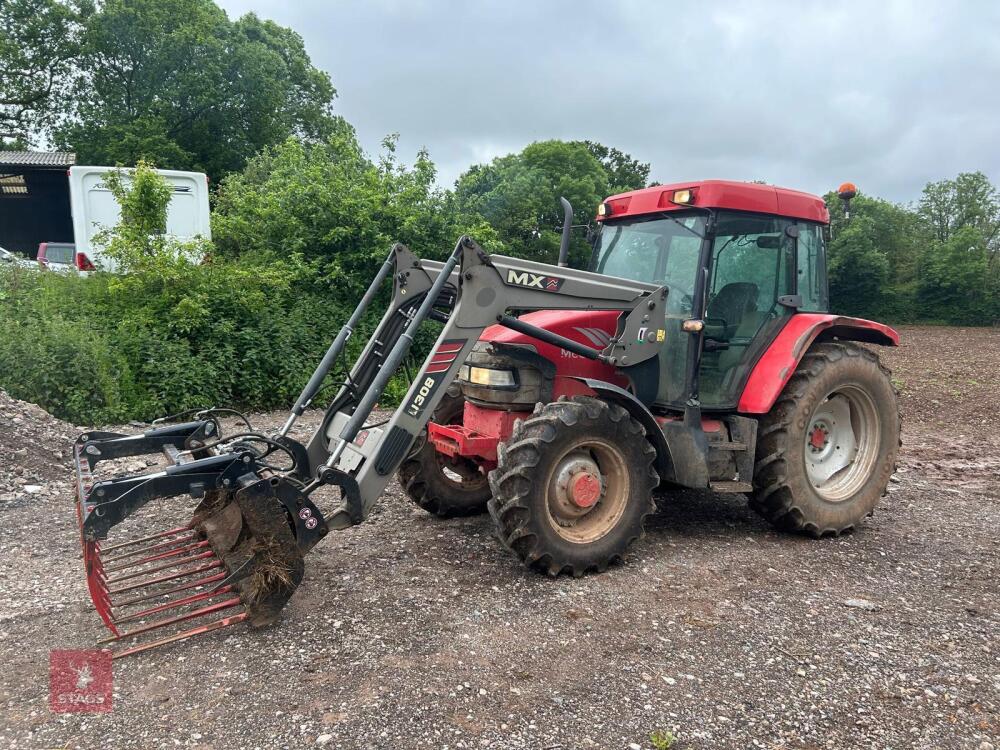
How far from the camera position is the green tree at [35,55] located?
2716 centimetres

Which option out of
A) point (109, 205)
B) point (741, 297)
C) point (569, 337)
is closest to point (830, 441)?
point (741, 297)

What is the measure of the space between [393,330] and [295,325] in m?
5.51

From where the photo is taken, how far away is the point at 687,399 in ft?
16.5

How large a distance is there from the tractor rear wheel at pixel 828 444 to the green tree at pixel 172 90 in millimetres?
25301

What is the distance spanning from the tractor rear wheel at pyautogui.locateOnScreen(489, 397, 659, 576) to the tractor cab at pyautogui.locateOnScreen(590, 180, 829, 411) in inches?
32.2

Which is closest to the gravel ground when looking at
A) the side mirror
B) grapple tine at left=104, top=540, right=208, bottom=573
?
grapple tine at left=104, top=540, right=208, bottom=573

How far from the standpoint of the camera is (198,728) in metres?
2.88

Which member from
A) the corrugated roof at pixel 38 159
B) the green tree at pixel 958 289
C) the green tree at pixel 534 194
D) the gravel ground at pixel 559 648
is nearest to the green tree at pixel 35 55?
the corrugated roof at pixel 38 159

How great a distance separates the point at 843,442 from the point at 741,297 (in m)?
1.50

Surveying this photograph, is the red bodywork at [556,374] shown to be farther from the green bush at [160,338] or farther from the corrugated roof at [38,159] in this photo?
the corrugated roof at [38,159]

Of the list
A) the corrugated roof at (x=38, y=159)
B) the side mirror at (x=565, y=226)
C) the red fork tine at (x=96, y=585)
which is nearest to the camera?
the red fork tine at (x=96, y=585)

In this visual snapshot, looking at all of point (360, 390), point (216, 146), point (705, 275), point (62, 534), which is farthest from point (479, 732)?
point (216, 146)

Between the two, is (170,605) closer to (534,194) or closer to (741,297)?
(741,297)

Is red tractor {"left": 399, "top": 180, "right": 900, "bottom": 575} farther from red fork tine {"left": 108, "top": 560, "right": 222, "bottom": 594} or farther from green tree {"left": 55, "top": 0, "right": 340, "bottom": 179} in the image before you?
green tree {"left": 55, "top": 0, "right": 340, "bottom": 179}
